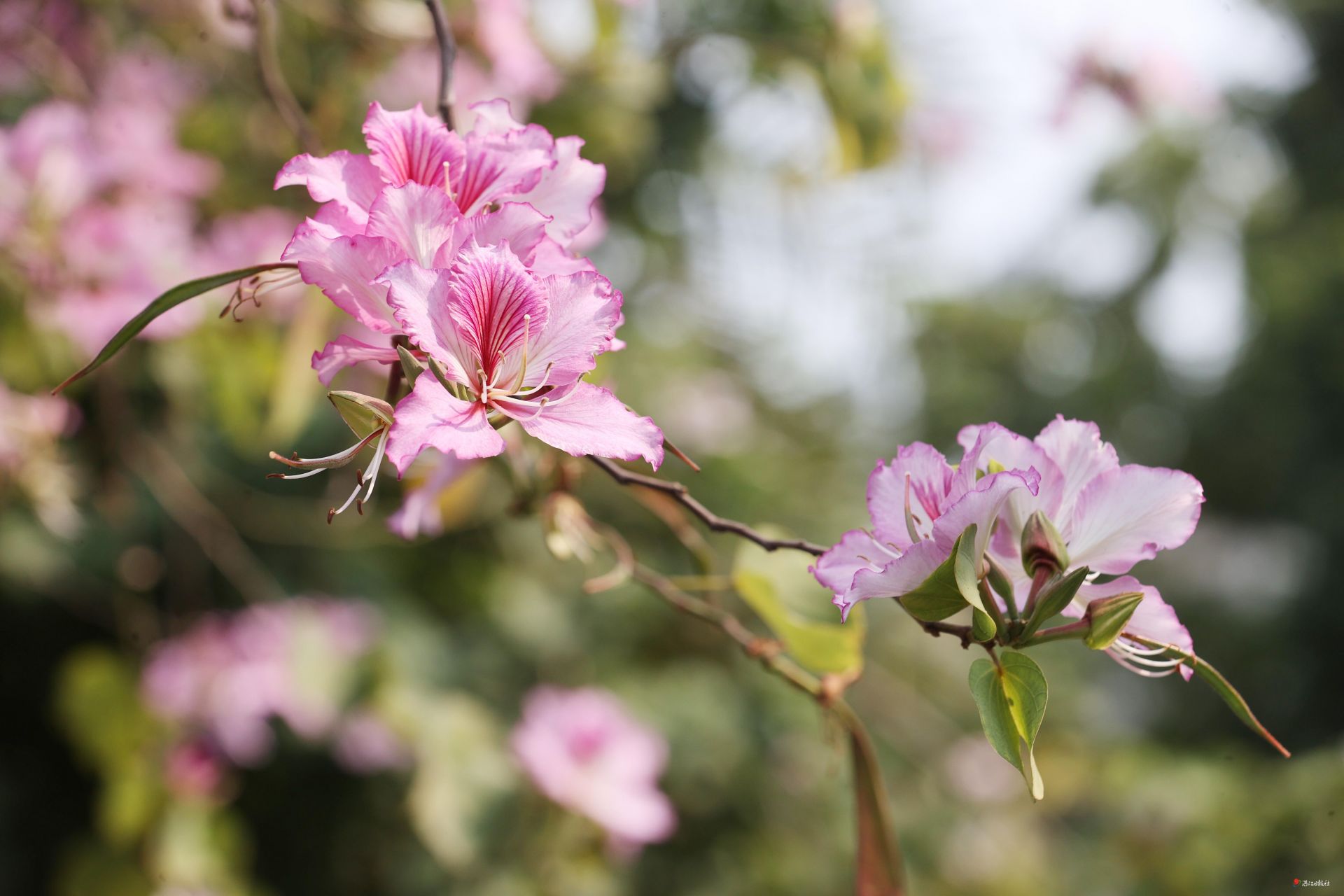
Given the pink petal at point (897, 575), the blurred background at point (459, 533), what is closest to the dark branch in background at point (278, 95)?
the blurred background at point (459, 533)

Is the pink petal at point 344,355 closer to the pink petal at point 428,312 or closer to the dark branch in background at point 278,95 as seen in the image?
the pink petal at point 428,312

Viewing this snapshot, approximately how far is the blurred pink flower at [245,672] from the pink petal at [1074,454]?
72 cm

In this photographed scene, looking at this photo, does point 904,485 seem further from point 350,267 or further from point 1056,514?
point 350,267

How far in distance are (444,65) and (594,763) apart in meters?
0.67

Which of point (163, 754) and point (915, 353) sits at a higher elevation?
point (163, 754)

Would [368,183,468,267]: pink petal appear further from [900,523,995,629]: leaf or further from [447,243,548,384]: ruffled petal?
[900,523,995,629]: leaf

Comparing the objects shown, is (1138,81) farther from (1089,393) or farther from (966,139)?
(1089,393)

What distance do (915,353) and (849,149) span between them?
360cm

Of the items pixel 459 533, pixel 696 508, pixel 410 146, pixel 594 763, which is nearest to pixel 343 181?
pixel 410 146

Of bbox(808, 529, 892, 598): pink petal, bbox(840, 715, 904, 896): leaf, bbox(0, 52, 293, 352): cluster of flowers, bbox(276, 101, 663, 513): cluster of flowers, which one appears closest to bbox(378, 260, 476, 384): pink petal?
bbox(276, 101, 663, 513): cluster of flowers

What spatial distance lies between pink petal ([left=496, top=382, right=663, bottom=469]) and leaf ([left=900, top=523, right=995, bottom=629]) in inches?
3.1

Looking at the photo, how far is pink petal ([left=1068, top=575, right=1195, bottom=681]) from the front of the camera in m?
0.28

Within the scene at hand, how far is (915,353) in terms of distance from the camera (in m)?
4.21

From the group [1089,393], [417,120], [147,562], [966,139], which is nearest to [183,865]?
[147,562]
